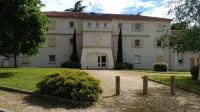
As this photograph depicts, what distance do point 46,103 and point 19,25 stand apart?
470 inches

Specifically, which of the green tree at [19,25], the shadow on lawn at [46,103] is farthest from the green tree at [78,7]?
the shadow on lawn at [46,103]

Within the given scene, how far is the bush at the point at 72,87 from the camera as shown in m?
11.7

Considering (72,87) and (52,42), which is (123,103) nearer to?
(72,87)

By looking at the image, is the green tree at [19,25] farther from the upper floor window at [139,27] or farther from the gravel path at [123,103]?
the upper floor window at [139,27]

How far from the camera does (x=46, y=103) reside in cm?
1166

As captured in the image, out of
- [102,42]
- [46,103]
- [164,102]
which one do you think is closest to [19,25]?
[46,103]

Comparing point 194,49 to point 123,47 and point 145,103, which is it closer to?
point 145,103

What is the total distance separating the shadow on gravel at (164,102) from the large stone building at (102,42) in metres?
28.5

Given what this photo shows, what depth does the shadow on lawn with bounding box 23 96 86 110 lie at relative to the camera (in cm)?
1123

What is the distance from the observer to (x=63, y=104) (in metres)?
11.6

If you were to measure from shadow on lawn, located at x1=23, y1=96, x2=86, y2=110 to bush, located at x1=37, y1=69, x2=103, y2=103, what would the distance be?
0.37 metres

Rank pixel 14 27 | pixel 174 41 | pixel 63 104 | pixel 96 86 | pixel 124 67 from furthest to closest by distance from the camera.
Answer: pixel 124 67, pixel 14 27, pixel 174 41, pixel 96 86, pixel 63 104

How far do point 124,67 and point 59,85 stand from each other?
3054 centimetres

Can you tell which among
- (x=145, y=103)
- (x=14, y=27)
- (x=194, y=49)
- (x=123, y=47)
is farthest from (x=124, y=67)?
(x=145, y=103)
